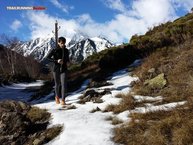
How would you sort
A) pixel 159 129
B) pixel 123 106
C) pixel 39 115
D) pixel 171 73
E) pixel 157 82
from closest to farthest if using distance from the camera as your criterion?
1. pixel 159 129
2. pixel 123 106
3. pixel 39 115
4. pixel 157 82
5. pixel 171 73

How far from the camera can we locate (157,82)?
10219 mm

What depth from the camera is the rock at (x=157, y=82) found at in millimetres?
10031

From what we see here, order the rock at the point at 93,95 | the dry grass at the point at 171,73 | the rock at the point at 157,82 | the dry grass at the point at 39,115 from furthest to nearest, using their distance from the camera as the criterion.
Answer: the rock at the point at 93,95, the rock at the point at 157,82, the dry grass at the point at 39,115, the dry grass at the point at 171,73

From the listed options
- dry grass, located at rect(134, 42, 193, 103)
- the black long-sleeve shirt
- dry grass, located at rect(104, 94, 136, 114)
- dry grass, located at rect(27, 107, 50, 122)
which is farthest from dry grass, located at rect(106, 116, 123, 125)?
the black long-sleeve shirt

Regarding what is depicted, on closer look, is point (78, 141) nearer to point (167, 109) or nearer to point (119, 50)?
point (167, 109)

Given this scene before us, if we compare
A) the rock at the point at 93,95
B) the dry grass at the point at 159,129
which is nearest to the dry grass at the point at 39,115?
the rock at the point at 93,95

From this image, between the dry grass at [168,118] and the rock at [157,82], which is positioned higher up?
the rock at [157,82]

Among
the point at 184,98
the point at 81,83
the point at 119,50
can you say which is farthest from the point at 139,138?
the point at 119,50

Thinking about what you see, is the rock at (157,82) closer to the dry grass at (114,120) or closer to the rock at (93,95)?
the rock at (93,95)

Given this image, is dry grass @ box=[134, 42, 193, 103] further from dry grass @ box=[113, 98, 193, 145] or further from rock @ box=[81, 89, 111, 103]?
dry grass @ box=[113, 98, 193, 145]

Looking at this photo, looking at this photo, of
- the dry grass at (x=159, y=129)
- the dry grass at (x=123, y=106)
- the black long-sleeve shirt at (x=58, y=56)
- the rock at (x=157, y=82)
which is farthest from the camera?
the black long-sleeve shirt at (x=58, y=56)

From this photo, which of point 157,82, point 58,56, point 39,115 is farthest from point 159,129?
point 58,56

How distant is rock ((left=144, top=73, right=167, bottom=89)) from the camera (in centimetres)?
1003

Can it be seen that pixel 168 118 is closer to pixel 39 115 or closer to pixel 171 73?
pixel 39 115
